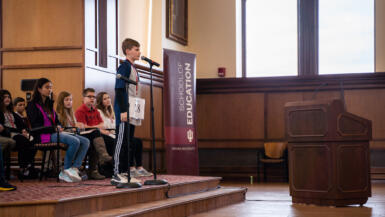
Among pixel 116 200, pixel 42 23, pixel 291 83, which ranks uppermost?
pixel 42 23

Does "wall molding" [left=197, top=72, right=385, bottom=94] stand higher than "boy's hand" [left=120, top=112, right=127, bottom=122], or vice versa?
"wall molding" [left=197, top=72, right=385, bottom=94]

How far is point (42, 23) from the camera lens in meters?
6.87

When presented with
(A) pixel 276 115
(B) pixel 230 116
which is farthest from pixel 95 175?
(A) pixel 276 115

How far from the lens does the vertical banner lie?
6695 millimetres

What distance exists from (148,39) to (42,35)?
214cm

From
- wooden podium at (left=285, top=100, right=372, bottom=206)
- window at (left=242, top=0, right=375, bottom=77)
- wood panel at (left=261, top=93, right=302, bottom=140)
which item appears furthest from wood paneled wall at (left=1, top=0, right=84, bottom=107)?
window at (left=242, top=0, right=375, bottom=77)

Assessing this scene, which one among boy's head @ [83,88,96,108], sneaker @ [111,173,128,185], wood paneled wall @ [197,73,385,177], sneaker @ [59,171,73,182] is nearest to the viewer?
sneaker @ [111,173,128,185]

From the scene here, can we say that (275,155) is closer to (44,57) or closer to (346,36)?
(346,36)

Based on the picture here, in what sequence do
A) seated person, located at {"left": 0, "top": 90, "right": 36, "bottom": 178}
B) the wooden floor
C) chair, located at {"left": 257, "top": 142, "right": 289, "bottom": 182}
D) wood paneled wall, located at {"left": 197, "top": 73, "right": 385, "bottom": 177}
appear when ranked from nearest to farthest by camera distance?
the wooden floor → seated person, located at {"left": 0, "top": 90, "right": 36, "bottom": 178} → chair, located at {"left": 257, "top": 142, "right": 289, "bottom": 182} → wood paneled wall, located at {"left": 197, "top": 73, "right": 385, "bottom": 177}

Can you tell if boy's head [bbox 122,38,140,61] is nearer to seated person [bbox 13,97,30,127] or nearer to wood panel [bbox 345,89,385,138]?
seated person [bbox 13,97,30,127]

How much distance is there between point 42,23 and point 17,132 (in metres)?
1.56

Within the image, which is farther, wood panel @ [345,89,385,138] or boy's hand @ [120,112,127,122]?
wood panel @ [345,89,385,138]

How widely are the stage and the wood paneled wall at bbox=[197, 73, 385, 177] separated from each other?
3.76m

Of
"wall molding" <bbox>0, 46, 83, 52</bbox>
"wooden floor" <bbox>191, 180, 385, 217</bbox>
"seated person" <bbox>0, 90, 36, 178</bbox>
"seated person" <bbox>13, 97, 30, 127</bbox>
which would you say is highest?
"wall molding" <bbox>0, 46, 83, 52</bbox>
